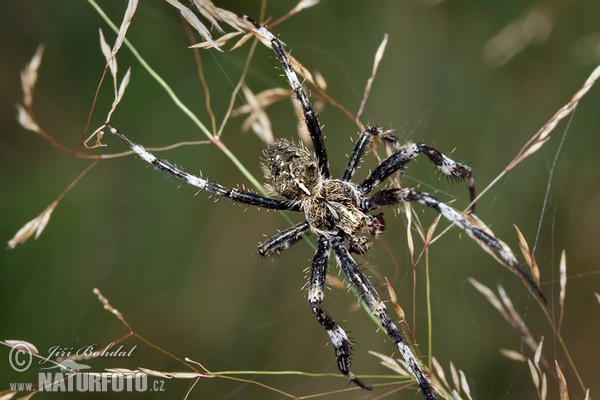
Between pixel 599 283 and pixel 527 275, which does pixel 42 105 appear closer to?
pixel 527 275

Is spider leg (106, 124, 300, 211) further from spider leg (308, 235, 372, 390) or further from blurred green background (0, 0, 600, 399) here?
blurred green background (0, 0, 600, 399)

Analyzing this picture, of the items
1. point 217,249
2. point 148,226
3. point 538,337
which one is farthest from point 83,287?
point 538,337

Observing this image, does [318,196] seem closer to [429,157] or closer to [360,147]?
[360,147]

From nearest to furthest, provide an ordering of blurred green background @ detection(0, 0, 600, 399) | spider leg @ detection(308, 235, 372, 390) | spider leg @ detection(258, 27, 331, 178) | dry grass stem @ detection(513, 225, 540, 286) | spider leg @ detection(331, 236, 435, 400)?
dry grass stem @ detection(513, 225, 540, 286) < spider leg @ detection(331, 236, 435, 400) < spider leg @ detection(308, 235, 372, 390) < spider leg @ detection(258, 27, 331, 178) < blurred green background @ detection(0, 0, 600, 399)

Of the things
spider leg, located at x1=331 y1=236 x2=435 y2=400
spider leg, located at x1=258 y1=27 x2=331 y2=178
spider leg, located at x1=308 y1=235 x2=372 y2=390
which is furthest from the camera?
spider leg, located at x1=258 y1=27 x2=331 y2=178

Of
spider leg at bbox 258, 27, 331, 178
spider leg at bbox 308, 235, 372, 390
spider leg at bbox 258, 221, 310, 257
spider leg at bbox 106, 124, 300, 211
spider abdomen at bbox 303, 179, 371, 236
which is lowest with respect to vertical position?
spider leg at bbox 308, 235, 372, 390

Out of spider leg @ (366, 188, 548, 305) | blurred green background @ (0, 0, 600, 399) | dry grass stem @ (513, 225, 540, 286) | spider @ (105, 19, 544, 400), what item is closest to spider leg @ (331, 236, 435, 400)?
spider @ (105, 19, 544, 400)
